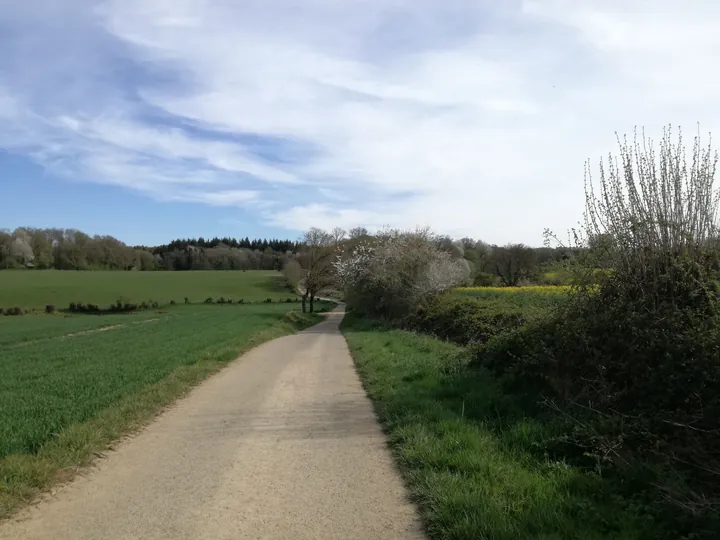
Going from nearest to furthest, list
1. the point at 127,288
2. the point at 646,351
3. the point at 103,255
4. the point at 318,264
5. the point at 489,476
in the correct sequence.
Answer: the point at 489,476
the point at 646,351
the point at 318,264
the point at 127,288
the point at 103,255

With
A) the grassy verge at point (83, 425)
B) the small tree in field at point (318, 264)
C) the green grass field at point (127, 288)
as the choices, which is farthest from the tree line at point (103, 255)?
the grassy verge at point (83, 425)

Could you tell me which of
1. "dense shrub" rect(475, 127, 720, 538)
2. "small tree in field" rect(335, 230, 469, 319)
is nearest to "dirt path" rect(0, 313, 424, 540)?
"dense shrub" rect(475, 127, 720, 538)

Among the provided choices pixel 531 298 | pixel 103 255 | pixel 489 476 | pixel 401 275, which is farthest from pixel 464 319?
pixel 103 255

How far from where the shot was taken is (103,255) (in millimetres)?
130750

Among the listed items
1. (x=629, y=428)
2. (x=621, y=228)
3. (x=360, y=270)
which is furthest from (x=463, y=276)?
(x=629, y=428)

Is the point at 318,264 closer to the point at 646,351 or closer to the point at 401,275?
the point at 401,275

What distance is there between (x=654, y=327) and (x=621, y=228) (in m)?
2.09

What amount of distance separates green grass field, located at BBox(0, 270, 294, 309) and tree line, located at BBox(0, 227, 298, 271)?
17.8m

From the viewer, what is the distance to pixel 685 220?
315 inches

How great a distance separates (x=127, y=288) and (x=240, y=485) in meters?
91.0

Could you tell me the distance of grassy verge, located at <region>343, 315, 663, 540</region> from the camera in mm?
4145

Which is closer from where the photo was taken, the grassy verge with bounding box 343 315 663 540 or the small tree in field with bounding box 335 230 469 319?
the grassy verge with bounding box 343 315 663 540

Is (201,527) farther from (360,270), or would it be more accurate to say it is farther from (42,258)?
(42,258)

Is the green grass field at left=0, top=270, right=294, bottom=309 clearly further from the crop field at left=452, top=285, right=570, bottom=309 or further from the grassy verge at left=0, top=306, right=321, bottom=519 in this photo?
the grassy verge at left=0, top=306, right=321, bottom=519
